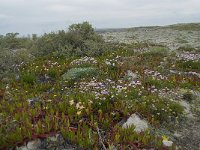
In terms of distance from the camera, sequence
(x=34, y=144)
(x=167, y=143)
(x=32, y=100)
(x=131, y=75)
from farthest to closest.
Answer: (x=131, y=75) → (x=32, y=100) → (x=167, y=143) → (x=34, y=144)

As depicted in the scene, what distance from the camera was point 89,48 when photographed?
61.2 ft

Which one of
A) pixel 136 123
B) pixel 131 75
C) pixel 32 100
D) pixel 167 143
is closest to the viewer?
pixel 167 143

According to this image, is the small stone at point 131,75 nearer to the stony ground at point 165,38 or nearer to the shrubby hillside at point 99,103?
the shrubby hillside at point 99,103

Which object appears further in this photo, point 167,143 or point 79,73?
point 79,73

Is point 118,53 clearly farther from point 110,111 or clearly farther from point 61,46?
point 110,111

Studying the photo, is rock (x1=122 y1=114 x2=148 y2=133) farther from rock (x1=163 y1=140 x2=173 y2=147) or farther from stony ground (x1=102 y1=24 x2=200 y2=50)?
stony ground (x1=102 y1=24 x2=200 y2=50)

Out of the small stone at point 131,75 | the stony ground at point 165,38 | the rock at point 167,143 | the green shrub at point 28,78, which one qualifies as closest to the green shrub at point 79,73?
the green shrub at point 28,78

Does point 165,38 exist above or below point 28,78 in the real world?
below

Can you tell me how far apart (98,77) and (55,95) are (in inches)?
114

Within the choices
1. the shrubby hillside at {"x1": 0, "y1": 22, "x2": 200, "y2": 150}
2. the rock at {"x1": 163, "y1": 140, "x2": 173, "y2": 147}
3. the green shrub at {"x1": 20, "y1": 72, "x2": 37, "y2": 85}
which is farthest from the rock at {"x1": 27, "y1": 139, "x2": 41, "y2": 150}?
the green shrub at {"x1": 20, "y1": 72, "x2": 37, "y2": 85}

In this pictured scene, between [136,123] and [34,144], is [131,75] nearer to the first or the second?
[136,123]

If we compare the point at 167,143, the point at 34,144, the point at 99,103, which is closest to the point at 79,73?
the point at 99,103

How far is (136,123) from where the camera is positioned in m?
8.36

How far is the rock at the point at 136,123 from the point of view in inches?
320
